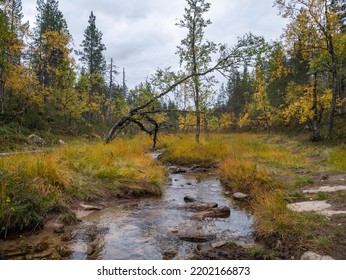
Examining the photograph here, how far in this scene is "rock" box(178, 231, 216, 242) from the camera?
15.3ft

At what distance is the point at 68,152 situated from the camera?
8.13 meters

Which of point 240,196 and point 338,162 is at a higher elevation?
point 338,162

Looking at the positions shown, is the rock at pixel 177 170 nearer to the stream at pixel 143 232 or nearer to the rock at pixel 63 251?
the stream at pixel 143 232

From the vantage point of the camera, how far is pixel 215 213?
6172mm

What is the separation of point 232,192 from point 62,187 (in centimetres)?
492

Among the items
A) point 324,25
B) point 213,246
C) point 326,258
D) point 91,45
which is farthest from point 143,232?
point 91,45

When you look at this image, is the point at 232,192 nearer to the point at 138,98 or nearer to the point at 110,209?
the point at 110,209

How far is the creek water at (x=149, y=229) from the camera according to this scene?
418cm

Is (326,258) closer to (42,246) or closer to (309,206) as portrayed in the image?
(309,206)

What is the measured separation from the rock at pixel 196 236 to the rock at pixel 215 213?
1.03 meters

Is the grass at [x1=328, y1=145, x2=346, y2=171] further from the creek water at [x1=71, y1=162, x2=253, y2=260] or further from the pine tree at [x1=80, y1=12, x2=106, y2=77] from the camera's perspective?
the pine tree at [x1=80, y1=12, x2=106, y2=77]

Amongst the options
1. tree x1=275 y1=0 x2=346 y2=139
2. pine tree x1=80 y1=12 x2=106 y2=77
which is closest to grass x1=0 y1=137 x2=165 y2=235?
tree x1=275 y1=0 x2=346 y2=139

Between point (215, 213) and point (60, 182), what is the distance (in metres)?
3.50

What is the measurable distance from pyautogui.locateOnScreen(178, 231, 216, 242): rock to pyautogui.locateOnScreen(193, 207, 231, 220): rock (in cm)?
103
